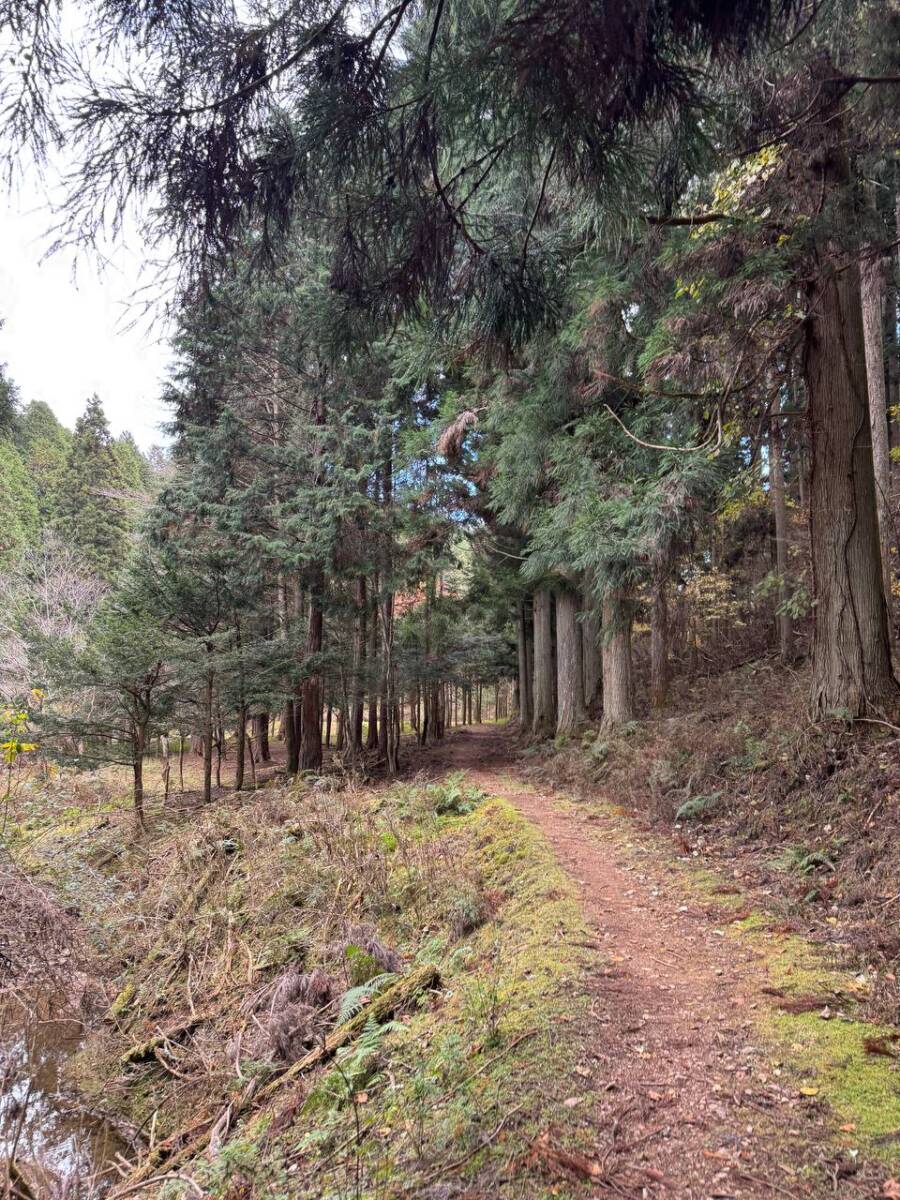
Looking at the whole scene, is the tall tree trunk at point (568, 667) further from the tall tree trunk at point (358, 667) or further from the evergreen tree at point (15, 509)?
the evergreen tree at point (15, 509)

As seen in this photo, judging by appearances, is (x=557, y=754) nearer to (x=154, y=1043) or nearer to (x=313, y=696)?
(x=313, y=696)

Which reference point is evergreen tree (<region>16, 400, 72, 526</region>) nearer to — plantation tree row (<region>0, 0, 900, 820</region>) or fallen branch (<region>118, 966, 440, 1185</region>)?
plantation tree row (<region>0, 0, 900, 820</region>)

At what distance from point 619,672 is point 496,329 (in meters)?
8.94

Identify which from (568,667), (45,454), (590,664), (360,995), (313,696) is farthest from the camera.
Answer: (45,454)

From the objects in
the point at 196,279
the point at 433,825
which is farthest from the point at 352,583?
the point at 196,279

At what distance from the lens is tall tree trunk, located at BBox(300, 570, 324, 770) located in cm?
1393

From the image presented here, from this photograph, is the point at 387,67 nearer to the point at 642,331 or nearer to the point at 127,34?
the point at 127,34

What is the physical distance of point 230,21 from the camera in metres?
2.75

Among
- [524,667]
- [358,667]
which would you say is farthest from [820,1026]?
[524,667]

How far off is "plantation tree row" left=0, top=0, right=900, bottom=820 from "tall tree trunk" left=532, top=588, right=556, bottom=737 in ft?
2.94

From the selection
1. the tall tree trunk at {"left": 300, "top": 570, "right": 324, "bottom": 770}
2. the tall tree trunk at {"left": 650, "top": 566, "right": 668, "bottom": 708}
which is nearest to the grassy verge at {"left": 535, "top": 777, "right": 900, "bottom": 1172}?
the tall tree trunk at {"left": 650, "top": 566, "right": 668, "bottom": 708}

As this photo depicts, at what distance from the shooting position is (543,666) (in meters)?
17.5

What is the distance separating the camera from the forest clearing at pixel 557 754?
8.45 ft

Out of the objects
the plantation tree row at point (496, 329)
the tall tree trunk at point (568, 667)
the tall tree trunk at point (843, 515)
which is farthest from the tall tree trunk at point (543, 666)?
the tall tree trunk at point (843, 515)
